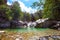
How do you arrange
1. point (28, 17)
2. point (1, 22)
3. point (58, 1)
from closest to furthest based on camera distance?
point (58, 1), point (1, 22), point (28, 17)

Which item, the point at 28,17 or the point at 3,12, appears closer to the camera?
the point at 3,12

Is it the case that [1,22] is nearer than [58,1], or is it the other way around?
[58,1]

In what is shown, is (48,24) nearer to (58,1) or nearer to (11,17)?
(58,1)

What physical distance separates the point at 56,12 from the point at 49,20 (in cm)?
201

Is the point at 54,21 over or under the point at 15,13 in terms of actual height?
under

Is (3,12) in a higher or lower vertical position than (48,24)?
higher

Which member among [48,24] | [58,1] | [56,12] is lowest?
[48,24]

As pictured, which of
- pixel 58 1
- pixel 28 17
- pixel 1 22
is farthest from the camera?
pixel 28 17

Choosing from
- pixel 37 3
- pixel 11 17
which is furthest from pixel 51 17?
pixel 11 17

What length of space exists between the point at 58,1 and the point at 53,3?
4.09 ft

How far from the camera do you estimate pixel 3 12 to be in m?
38.0

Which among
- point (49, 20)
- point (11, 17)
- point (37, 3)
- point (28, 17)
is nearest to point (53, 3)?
point (49, 20)

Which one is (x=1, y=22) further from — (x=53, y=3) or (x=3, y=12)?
(x=53, y=3)

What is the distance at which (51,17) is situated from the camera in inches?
1156
